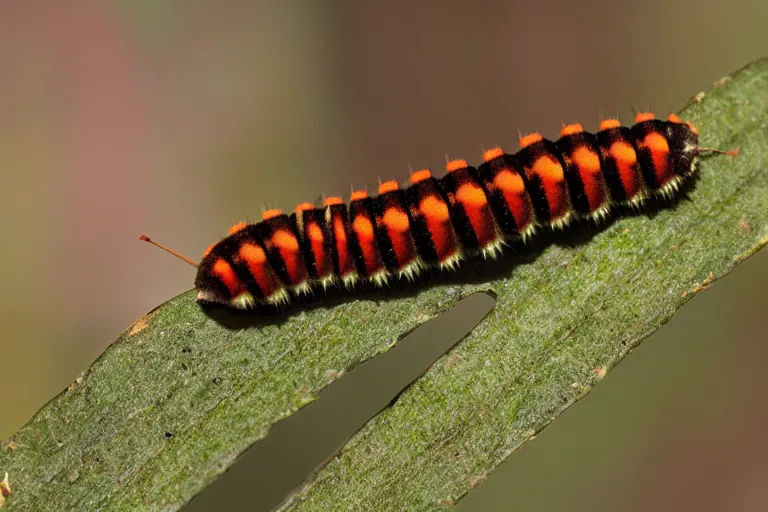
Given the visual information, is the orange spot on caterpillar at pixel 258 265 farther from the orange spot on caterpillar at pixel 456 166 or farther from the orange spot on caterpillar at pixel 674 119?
the orange spot on caterpillar at pixel 674 119

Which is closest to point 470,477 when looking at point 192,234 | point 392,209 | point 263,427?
point 263,427

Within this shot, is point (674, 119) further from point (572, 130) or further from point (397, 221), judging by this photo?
point (397, 221)

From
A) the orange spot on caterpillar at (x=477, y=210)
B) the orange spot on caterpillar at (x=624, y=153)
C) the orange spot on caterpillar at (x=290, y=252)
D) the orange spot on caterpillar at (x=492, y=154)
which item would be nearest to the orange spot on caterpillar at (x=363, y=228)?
the orange spot on caterpillar at (x=290, y=252)

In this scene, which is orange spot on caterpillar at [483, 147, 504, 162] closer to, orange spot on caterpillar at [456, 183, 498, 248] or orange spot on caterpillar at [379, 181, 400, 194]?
orange spot on caterpillar at [456, 183, 498, 248]

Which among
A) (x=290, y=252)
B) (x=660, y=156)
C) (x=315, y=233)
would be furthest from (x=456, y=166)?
(x=660, y=156)

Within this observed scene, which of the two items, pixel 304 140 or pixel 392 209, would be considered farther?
pixel 304 140

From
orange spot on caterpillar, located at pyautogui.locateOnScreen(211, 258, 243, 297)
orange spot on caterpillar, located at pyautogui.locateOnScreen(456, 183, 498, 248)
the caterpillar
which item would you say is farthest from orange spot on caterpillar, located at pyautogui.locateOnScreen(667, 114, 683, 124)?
orange spot on caterpillar, located at pyautogui.locateOnScreen(211, 258, 243, 297)

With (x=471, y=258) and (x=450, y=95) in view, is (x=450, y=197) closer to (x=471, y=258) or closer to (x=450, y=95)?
(x=471, y=258)
